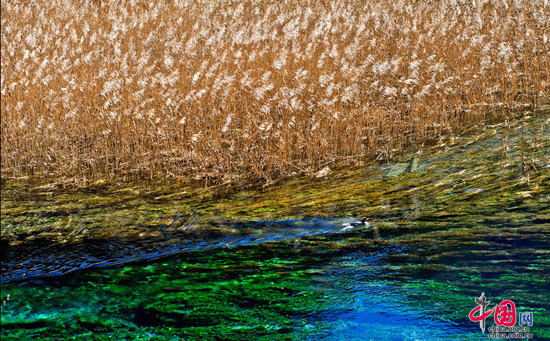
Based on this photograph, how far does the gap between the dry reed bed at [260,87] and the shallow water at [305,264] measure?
98 centimetres

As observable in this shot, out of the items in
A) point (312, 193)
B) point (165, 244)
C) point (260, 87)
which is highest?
point (260, 87)

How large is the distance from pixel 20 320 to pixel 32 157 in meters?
3.30

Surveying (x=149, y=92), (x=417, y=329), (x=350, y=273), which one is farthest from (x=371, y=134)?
(x=417, y=329)

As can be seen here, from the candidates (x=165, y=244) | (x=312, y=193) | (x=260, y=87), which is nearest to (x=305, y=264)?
(x=165, y=244)

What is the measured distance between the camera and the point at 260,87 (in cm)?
568

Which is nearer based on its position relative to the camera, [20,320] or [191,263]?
[20,320]

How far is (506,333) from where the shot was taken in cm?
234

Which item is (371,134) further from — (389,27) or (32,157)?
(32,157)

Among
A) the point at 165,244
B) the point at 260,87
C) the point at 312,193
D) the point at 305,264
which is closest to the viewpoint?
the point at 305,264

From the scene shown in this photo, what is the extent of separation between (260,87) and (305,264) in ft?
9.81

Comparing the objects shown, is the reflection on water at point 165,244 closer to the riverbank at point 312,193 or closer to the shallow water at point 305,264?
the shallow water at point 305,264

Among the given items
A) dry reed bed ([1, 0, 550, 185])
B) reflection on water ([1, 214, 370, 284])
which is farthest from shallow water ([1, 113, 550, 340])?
dry reed bed ([1, 0, 550, 185])

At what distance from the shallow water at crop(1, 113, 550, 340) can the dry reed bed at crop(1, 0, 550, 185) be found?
0.98 m

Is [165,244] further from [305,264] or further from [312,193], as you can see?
[312,193]
